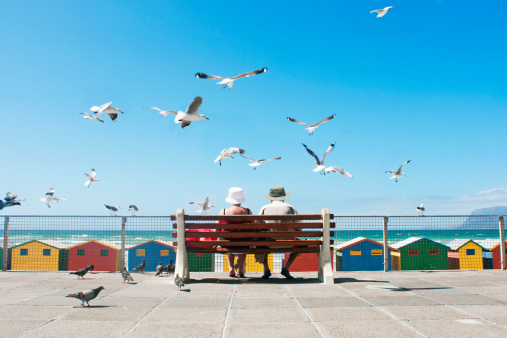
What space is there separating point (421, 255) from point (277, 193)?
779 cm

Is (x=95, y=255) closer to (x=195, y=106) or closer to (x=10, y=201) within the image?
Result: (x=10, y=201)

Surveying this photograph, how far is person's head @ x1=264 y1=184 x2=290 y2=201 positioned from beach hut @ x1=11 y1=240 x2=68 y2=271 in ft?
25.7

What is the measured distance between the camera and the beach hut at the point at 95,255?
12.8m

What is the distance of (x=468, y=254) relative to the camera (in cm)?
1359

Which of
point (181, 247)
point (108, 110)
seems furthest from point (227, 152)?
point (181, 247)

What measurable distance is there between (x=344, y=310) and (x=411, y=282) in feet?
10.0

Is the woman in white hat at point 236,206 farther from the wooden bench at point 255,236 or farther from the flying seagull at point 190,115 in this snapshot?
the flying seagull at point 190,115

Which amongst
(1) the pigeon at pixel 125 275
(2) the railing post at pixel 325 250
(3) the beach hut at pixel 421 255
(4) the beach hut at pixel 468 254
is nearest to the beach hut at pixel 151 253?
(1) the pigeon at pixel 125 275

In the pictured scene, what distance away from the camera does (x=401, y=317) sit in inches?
169

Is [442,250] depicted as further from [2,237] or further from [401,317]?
[2,237]

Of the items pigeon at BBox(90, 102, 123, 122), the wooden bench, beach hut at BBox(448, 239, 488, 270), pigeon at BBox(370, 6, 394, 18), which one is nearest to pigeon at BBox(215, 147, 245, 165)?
pigeon at BBox(90, 102, 123, 122)

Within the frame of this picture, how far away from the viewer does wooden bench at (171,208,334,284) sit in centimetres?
698

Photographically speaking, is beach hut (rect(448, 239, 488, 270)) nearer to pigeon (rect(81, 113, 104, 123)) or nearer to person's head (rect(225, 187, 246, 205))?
person's head (rect(225, 187, 246, 205))

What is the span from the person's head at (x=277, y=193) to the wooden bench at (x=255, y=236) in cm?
56
